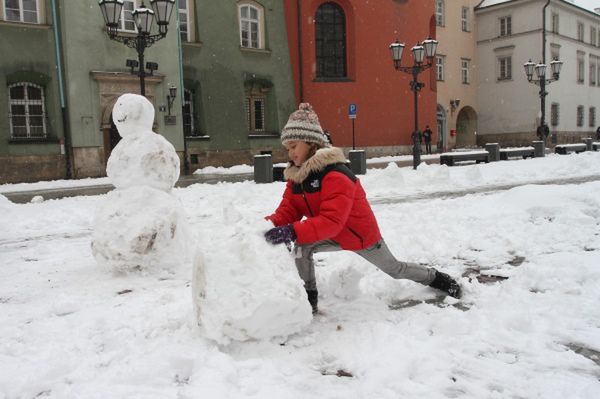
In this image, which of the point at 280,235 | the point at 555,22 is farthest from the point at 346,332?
the point at 555,22

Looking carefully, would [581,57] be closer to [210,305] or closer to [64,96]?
[64,96]

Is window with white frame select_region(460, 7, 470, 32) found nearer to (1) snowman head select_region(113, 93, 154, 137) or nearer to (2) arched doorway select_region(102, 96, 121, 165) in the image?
(2) arched doorway select_region(102, 96, 121, 165)

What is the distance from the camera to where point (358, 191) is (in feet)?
12.0

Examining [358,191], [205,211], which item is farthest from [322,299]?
[205,211]

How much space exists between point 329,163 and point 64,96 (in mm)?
16750

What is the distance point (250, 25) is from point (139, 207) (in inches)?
776

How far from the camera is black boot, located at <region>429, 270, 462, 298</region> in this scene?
3979 millimetres

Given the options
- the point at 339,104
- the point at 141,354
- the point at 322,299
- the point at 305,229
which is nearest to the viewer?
the point at 141,354

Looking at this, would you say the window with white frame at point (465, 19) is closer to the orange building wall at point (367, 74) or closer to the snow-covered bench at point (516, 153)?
Result: the orange building wall at point (367, 74)

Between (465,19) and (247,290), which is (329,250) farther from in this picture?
(465,19)

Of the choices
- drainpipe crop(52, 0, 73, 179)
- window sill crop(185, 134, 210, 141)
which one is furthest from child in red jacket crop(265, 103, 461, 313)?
window sill crop(185, 134, 210, 141)

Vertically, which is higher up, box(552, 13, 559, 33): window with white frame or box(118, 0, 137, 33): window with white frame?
box(552, 13, 559, 33): window with white frame

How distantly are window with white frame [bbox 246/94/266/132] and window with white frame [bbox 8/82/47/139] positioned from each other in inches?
341

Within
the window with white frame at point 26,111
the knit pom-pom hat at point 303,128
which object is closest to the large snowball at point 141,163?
the knit pom-pom hat at point 303,128
